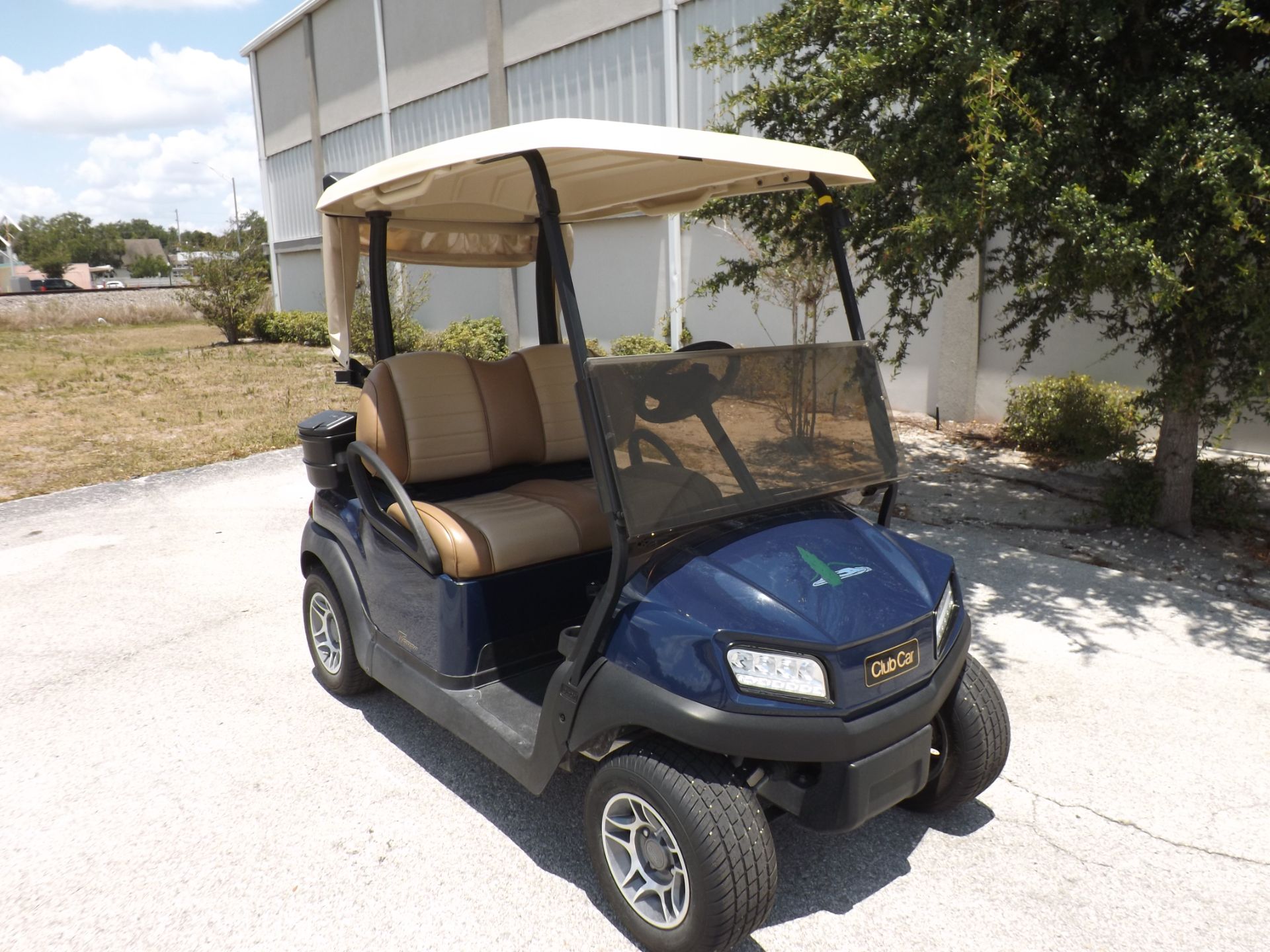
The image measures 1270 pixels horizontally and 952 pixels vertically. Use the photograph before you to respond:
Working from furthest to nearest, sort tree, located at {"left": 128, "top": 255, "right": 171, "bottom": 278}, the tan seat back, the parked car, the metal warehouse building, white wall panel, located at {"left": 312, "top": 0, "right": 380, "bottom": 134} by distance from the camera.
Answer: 1. tree, located at {"left": 128, "top": 255, "right": 171, "bottom": 278}
2. the parked car
3. white wall panel, located at {"left": 312, "top": 0, "right": 380, "bottom": 134}
4. the metal warehouse building
5. the tan seat back

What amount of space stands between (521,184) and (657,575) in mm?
1868

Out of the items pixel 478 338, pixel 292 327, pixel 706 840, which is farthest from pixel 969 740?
pixel 292 327

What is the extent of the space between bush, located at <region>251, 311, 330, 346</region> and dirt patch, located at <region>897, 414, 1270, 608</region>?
14.7 metres

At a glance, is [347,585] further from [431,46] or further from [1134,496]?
[431,46]

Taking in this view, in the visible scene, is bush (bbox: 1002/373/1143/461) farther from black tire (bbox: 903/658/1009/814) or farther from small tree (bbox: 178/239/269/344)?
small tree (bbox: 178/239/269/344)

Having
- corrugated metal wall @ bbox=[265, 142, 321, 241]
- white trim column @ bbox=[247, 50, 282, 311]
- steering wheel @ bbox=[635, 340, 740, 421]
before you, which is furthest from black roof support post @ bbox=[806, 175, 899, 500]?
white trim column @ bbox=[247, 50, 282, 311]

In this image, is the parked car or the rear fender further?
the parked car

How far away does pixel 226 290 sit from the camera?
18.9 m

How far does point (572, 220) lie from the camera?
13.2ft

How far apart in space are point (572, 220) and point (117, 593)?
3179 millimetres

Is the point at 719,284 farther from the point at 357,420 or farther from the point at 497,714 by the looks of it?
the point at 497,714

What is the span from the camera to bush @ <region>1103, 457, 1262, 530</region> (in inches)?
217

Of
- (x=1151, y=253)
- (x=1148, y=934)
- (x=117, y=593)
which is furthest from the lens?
(x=117, y=593)

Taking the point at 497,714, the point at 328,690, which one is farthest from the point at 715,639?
the point at 328,690
